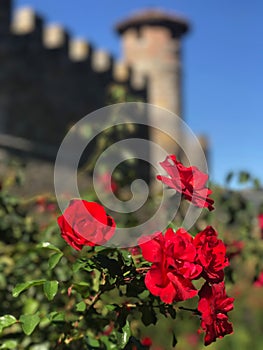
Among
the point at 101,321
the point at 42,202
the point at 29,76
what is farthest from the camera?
the point at 29,76

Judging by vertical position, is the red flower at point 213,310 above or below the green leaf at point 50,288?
above

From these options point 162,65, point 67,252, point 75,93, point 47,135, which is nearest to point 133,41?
point 162,65

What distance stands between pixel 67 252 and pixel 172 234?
0.95m

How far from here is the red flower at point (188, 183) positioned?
1.30 metres

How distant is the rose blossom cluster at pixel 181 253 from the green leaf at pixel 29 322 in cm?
20

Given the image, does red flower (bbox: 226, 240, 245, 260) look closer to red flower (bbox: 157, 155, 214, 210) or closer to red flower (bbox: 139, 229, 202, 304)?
red flower (bbox: 157, 155, 214, 210)

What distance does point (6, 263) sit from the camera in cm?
232

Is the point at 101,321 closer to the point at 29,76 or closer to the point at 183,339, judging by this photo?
the point at 183,339

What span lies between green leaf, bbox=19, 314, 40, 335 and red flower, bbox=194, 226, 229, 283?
36cm

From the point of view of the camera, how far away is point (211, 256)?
1192 mm

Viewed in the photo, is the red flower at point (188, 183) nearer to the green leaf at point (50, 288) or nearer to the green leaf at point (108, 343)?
the green leaf at point (50, 288)

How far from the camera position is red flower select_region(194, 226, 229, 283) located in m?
1.18

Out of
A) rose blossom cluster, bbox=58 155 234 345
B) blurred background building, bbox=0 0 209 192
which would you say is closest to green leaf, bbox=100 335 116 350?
rose blossom cluster, bbox=58 155 234 345

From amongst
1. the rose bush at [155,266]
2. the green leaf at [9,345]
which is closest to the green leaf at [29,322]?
the rose bush at [155,266]
